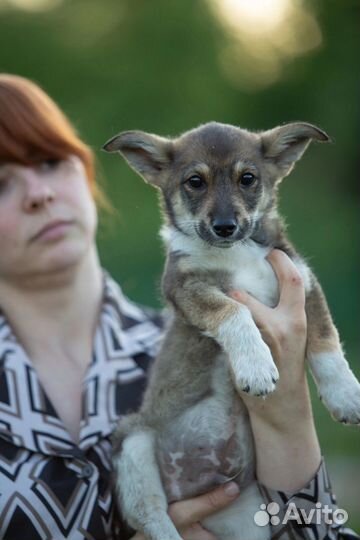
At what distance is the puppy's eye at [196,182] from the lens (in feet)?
9.16

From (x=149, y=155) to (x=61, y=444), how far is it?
118 cm

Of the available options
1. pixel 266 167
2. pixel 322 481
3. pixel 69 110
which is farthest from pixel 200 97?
pixel 322 481

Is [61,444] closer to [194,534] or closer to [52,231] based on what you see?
[194,534]

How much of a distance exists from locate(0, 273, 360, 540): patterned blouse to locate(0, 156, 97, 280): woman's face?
1.10ft

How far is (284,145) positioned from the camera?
2814mm

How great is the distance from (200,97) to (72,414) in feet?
10.5

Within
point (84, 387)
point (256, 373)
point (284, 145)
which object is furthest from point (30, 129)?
point (256, 373)

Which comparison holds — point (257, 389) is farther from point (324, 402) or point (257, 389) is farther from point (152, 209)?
point (152, 209)

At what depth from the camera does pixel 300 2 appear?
12.3 feet

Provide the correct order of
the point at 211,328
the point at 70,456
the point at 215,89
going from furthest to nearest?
the point at 215,89 < the point at 70,456 < the point at 211,328

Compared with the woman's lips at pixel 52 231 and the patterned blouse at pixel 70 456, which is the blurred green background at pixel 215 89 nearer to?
the patterned blouse at pixel 70 456

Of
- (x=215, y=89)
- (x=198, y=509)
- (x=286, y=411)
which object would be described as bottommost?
(x=198, y=509)

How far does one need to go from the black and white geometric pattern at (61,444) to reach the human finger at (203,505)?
1.00ft

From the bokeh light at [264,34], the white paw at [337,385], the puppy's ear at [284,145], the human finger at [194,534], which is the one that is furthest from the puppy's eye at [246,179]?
the human finger at [194,534]
